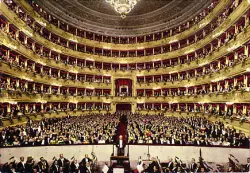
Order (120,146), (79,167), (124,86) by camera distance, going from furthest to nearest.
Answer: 1. (124,86)
2. (120,146)
3. (79,167)

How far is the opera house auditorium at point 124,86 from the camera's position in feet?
32.6

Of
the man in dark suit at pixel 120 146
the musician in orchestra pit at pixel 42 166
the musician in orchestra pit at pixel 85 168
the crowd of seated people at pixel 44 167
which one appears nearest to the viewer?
the crowd of seated people at pixel 44 167

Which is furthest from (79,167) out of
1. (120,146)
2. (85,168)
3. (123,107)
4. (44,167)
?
(123,107)

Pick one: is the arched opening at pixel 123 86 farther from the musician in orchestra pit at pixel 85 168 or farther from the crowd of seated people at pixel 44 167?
the musician in orchestra pit at pixel 85 168

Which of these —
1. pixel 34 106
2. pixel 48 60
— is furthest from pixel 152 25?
pixel 34 106

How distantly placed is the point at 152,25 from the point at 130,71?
852cm

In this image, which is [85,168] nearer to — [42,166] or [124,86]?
[42,166]

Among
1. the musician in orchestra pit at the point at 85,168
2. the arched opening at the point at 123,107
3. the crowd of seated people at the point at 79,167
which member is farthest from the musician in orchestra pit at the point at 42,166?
the arched opening at the point at 123,107

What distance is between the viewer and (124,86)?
32438mm

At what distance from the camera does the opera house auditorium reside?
32.6 feet

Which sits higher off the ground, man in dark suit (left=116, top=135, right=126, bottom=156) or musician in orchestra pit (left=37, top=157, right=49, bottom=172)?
man in dark suit (left=116, top=135, right=126, bottom=156)

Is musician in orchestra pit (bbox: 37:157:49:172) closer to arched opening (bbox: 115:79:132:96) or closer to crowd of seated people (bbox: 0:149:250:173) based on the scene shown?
crowd of seated people (bbox: 0:149:250:173)

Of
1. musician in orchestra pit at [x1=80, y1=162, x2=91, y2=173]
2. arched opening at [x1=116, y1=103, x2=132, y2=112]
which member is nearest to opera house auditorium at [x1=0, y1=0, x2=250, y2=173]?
musician in orchestra pit at [x1=80, y1=162, x2=91, y2=173]

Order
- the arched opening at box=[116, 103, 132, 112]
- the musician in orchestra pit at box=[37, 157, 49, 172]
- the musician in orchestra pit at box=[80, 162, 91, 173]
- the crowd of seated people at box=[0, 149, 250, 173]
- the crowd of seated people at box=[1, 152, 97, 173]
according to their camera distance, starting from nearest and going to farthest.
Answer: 1. the crowd of seated people at box=[1, 152, 97, 173]
2. the crowd of seated people at box=[0, 149, 250, 173]
3. the musician in orchestra pit at box=[37, 157, 49, 172]
4. the musician in orchestra pit at box=[80, 162, 91, 173]
5. the arched opening at box=[116, 103, 132, 112]
